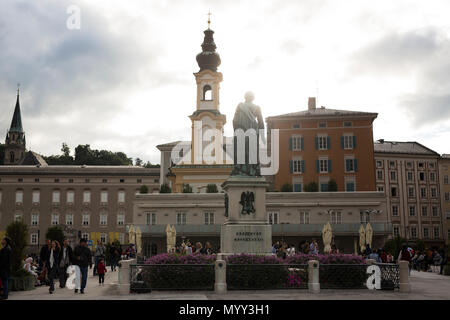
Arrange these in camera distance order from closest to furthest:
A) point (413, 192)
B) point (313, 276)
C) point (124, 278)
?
point (124, 278)
point (313, 276)
point (413, 192)

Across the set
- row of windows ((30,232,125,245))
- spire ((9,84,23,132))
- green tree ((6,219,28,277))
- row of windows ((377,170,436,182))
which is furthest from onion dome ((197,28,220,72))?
spire ((9,84,23,132))

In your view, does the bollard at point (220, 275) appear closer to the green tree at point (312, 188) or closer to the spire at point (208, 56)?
the green tree at point (312, 188)

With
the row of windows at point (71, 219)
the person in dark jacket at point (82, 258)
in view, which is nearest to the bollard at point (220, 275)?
the person in dark jacket at point (82, 258)

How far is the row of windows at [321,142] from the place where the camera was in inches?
2724

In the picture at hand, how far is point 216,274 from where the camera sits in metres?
15.6

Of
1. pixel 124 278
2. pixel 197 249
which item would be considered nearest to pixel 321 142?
pixel 197 249

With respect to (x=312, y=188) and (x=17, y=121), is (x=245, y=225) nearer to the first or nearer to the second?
(x=312, y=188)

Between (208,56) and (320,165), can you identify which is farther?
(208,56)

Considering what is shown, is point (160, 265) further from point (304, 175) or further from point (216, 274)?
point (304, 175)

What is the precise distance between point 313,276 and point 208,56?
191 feet

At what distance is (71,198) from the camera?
290 ft

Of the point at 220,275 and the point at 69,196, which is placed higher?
the point at 69,196

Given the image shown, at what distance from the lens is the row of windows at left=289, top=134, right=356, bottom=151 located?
227 feet
